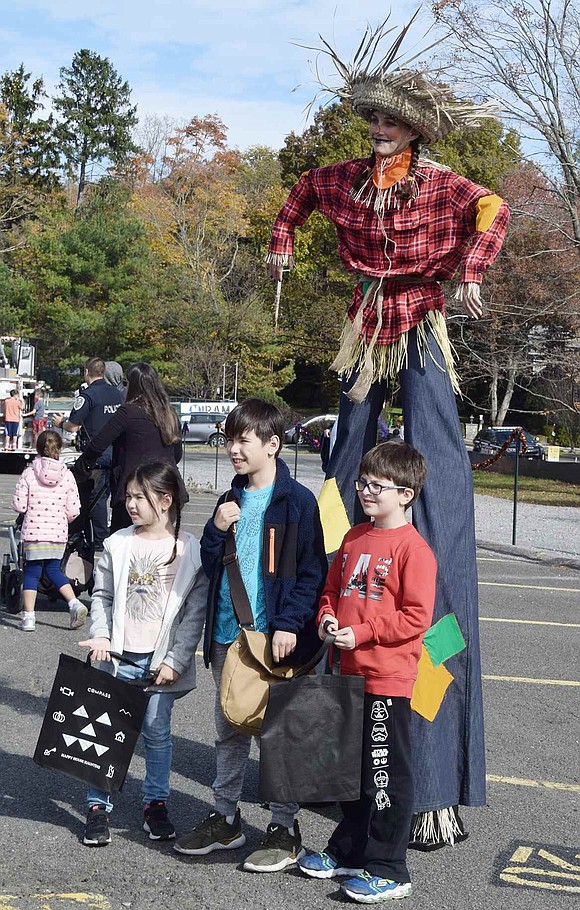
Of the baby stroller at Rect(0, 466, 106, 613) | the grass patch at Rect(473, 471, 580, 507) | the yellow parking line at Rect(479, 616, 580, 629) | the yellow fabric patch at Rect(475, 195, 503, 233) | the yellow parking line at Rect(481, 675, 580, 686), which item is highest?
the yellow fabric patch at Rect(475, 195, 503, 233)

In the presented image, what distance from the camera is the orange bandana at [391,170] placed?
4.36 meters

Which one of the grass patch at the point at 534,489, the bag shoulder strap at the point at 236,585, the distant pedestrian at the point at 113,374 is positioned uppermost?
the distant pedestrian at the point at 113,374

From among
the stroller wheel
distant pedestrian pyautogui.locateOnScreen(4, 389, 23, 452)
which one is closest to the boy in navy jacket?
the stroller wheel

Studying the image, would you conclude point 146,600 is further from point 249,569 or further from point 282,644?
point 282,644

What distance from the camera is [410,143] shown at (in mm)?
4422

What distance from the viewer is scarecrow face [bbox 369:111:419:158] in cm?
437

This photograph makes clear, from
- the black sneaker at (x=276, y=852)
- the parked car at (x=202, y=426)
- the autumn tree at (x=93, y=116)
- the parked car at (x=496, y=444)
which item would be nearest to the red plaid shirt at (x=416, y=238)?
the black sneaker at (x=276, y=852)

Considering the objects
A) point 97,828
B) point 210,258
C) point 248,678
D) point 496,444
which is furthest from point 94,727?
point 210,258

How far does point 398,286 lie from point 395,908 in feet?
7.23

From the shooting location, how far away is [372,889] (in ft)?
12.0

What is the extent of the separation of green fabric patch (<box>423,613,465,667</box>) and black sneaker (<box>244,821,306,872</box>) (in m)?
0.76

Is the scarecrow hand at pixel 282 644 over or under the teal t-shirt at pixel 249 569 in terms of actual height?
under

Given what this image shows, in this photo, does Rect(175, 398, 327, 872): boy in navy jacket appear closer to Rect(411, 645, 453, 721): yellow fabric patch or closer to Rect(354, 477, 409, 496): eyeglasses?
Rect(354, 477, 409, 496): eyeglasses

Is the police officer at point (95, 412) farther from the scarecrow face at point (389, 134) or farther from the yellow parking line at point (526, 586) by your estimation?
the scarecrow face at point (389, 134)
